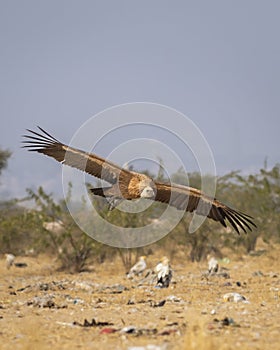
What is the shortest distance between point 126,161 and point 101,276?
7.36 metres

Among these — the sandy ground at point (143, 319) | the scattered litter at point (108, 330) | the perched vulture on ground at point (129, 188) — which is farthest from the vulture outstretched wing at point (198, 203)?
the scattered litter at point (108, 330)

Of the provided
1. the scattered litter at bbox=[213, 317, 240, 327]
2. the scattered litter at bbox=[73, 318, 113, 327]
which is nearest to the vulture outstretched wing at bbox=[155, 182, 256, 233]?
the scattered litter at bbox=[213, 317, 240, 327]

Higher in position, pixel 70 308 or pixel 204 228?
pixel 204 228

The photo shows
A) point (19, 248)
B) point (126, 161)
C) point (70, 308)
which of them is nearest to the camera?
point (70, 308)

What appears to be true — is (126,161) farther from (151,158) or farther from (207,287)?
(207,287)

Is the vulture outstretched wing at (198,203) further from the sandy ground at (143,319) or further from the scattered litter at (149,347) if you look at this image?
the scattered litter at (149,347)

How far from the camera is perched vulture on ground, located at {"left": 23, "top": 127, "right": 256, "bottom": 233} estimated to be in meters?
9.23

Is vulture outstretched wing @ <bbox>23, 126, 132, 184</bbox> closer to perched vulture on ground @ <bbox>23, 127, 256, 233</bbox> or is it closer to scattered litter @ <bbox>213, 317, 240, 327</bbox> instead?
perched vulture on ground @ <bbox>23, 127, 256, 233</bbox>

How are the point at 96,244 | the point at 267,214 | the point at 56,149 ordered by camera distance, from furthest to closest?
the point at 267,214, the point at 96,244, the point at 56,149

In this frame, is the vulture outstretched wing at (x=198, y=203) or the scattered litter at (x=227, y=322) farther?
the vulture outstretched wing at (x=198, y=203)

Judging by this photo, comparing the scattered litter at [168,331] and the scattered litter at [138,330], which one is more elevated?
the scattered litter at [168,331]

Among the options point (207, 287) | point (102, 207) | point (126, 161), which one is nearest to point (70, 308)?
point (126, 161)

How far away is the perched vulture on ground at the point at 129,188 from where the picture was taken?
9227 millimetres

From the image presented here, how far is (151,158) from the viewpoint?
443 inches
